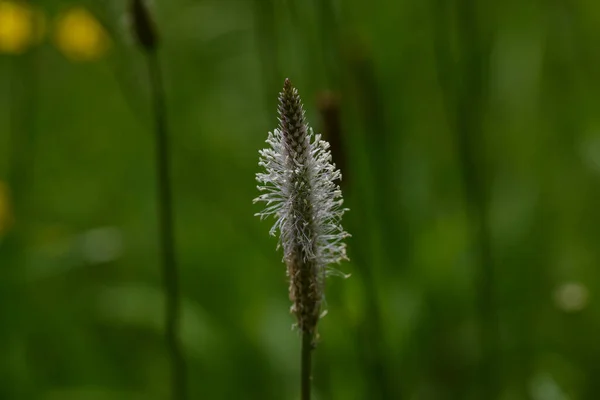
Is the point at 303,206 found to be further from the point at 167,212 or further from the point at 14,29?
the point at 14,29

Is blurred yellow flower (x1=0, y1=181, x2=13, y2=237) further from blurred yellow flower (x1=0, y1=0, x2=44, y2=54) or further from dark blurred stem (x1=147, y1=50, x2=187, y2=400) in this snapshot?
dark blurred stem (x1=147, y1=50, x2=187, y2=400)

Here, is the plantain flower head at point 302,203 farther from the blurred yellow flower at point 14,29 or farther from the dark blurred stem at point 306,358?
the blurred yellow flower at point 14,29

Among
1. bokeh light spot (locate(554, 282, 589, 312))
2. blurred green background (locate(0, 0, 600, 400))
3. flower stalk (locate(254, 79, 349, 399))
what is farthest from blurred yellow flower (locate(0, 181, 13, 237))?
flower stalk (locate(254, 79, 349, 399))

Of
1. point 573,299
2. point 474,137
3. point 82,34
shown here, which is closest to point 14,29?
point 82,34

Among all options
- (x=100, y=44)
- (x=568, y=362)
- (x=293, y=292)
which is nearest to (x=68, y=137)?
(x=100, y=44)

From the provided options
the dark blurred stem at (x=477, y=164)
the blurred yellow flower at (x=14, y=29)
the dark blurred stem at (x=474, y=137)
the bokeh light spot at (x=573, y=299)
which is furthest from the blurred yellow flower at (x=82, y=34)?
the bokeh light spot at (x=573, y=299)

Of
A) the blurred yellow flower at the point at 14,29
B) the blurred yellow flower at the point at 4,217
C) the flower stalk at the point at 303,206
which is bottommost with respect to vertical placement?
the flower stalk at the point at 303,206
